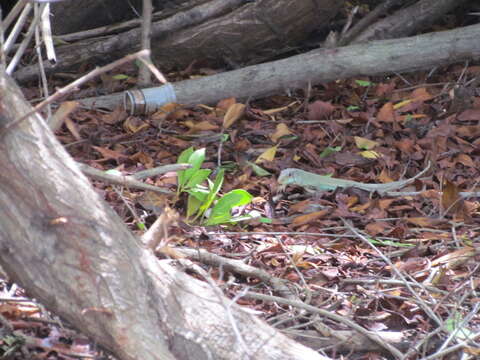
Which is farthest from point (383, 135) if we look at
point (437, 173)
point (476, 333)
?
point (476, 333)

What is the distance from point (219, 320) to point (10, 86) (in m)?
0.69

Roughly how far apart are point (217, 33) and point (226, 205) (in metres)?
1.64

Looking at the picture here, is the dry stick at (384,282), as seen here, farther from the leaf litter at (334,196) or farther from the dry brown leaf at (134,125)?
the dry brown leaf at (134,125)

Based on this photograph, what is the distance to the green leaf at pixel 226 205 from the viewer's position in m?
2.74

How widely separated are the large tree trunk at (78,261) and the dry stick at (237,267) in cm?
62

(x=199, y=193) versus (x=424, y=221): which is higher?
(x=199, y=193)

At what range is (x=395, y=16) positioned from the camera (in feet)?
14.3

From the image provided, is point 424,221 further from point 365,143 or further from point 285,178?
point 365,143

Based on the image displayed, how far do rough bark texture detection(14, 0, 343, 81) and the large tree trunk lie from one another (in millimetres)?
2524

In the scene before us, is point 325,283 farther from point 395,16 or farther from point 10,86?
point 395,16

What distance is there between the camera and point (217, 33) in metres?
4.12

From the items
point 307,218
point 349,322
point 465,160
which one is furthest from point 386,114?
point 349,322

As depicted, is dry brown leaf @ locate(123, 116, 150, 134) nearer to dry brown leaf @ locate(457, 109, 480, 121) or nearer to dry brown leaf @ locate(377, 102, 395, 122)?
dry brown leaf @ locate(377, 102, 395, 122)

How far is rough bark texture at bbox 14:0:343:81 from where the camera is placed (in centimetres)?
407
